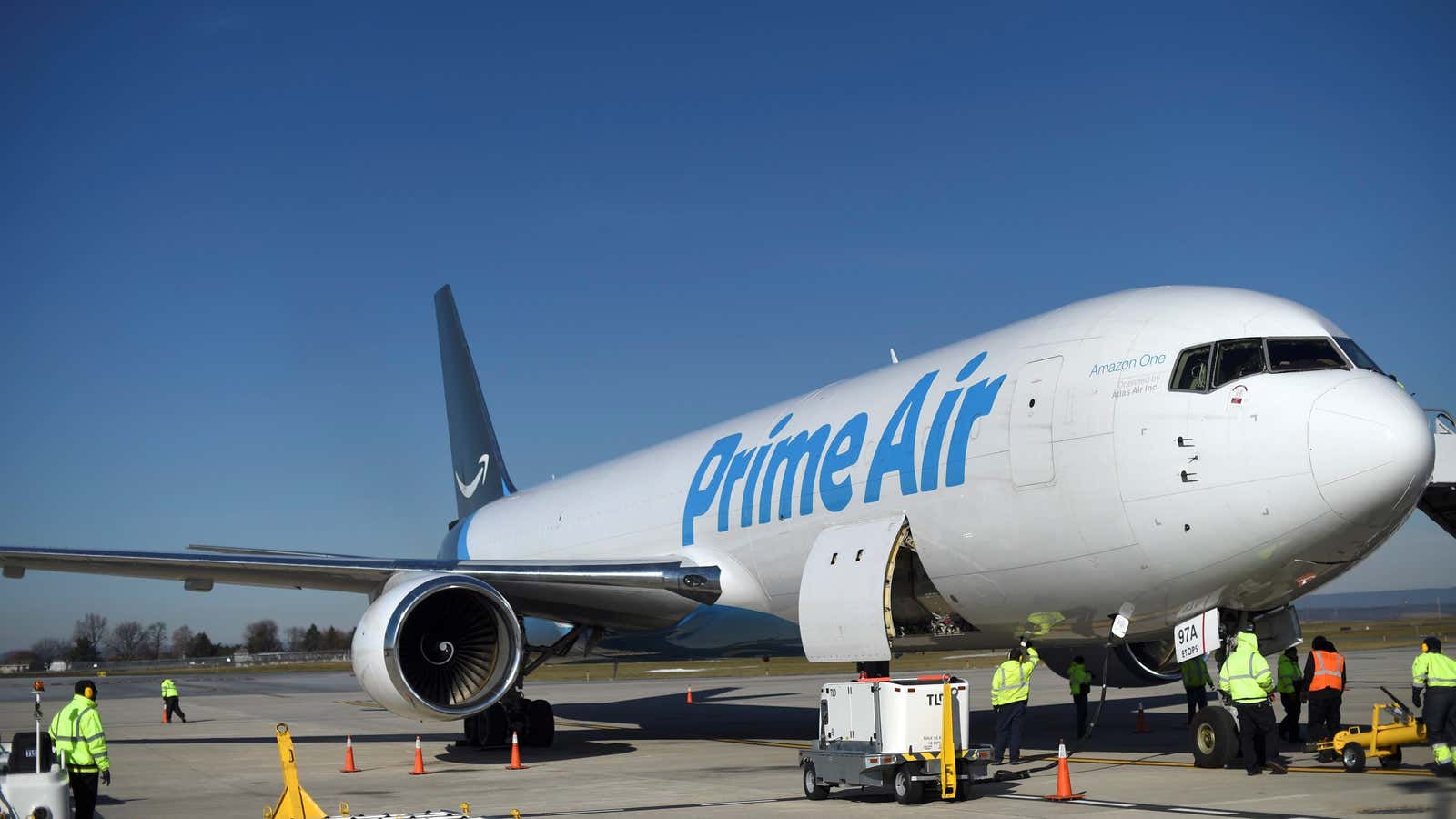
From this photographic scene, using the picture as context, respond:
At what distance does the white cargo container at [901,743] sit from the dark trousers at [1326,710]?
5001mm

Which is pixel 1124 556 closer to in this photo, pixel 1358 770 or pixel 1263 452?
pixel 1263 452

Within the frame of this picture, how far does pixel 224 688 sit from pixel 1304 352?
4411cm

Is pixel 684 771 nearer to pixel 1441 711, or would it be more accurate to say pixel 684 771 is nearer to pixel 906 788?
pixel 906 788

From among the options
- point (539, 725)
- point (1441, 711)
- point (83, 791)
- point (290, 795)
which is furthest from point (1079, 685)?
point (83, 791)

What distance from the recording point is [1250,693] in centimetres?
1105

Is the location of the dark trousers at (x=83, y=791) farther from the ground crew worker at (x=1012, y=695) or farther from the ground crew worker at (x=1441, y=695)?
the ground crew worker at (x=1441, y=695)

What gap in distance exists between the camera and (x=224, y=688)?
155ft

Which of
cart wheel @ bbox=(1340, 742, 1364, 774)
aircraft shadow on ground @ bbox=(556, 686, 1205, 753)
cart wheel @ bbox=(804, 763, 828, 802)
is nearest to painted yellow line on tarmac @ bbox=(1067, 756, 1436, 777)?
cart wheel @ bbox=(1340, 742, 1364, 774)

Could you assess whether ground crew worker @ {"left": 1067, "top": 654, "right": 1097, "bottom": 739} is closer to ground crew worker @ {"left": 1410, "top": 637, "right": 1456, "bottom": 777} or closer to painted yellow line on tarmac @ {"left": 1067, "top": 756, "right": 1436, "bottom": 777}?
painted yellow line on tarmac @ {"left": 1067, "top": 756, "right": 1436, "bottom": 777}

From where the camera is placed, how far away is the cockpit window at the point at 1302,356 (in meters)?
10.8

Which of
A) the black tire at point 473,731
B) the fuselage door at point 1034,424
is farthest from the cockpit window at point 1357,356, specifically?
the black tire at point 473,731

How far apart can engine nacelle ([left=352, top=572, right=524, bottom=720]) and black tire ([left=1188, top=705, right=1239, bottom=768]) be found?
24.7ft

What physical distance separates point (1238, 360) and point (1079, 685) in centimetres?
691

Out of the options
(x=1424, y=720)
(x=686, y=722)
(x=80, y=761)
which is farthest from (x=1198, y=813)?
(x=686, y=722)
